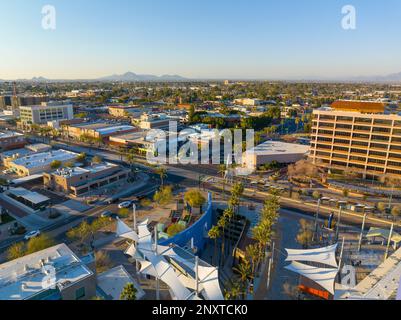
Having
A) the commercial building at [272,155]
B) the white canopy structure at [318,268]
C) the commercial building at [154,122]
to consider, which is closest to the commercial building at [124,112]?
the commercial building at [154,122]

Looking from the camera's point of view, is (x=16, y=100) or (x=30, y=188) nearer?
(x=30, y=188)

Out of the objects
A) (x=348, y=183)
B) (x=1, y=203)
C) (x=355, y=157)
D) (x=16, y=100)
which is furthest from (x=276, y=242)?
(x=16, y=100)

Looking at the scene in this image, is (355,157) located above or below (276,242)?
above

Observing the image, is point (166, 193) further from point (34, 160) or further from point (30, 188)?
point (34, 160)

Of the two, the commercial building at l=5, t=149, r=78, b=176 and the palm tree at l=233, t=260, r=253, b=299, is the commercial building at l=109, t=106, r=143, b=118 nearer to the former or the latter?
the commercial building at l=5, t=149, r=78, b=176
